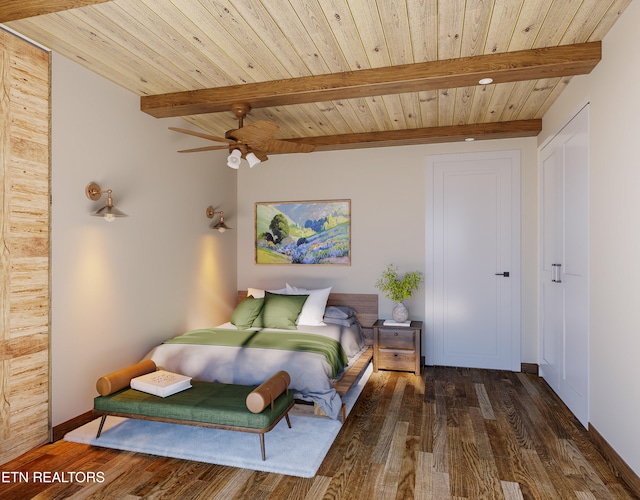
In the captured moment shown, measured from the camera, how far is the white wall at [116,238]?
9.71 ft

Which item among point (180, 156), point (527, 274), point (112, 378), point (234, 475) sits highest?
point (180, 156)

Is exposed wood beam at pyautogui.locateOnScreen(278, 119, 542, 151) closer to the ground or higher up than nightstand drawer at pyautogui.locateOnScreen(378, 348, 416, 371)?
higher up

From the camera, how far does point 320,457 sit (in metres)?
2.62

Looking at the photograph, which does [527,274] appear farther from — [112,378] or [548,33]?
[112,378]

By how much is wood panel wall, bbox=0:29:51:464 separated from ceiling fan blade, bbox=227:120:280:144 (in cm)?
129

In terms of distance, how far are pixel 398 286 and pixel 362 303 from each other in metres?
0.57

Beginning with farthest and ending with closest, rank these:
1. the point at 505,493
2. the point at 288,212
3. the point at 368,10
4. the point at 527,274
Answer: the point at 288,212
the point at 527,274
the point at 368,10
the point at 505,493

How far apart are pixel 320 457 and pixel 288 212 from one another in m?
3.35

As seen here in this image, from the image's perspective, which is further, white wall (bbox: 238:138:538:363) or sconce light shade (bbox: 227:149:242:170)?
white wall (bbox: 238:138:538:363)

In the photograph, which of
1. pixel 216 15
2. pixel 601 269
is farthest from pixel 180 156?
pixel 601 269

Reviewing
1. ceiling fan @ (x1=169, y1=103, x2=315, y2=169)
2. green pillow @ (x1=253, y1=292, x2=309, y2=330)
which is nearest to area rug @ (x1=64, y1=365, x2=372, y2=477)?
green pillow @ (x1=253, y1=292, x2=309, y2=330)

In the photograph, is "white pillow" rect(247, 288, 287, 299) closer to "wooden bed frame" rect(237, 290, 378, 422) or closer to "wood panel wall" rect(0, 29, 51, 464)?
"wooden bed frame" rect(237, 290, 378, 422)

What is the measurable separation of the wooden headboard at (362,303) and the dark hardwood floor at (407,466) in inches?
63.5

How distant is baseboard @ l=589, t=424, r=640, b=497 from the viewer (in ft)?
7.44
